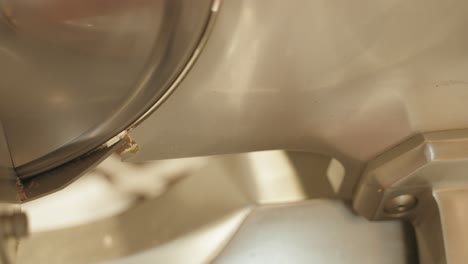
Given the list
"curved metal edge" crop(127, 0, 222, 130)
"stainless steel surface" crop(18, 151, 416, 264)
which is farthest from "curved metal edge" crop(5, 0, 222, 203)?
"stainless steel surface" crop(18, 151, 416, 264)

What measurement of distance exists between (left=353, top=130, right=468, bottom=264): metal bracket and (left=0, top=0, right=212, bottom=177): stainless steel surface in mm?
150

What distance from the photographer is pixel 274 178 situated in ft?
1.53

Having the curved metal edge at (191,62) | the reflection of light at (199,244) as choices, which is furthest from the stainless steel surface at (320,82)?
the reflection of light at (199,244)

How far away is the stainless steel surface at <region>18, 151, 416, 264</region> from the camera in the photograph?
0.44m

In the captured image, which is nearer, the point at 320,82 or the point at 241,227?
the point at 320,82

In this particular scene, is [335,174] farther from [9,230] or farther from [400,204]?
[9,230]

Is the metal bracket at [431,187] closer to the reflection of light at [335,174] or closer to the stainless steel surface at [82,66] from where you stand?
the reflection of light at [335,174]

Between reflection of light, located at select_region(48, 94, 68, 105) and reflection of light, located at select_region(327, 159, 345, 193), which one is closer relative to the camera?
reflection of light, located at select_region(48, 94, 68, 105)

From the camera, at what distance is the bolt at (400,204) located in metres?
0.39

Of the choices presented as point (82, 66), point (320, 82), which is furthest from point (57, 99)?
point (320, 82)

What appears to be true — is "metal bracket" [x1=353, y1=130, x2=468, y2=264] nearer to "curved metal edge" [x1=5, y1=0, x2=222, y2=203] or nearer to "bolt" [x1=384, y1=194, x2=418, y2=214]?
"bolt" [x1=384, y1=194, x2=418, y2=214]

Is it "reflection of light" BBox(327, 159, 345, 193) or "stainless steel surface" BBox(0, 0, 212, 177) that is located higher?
"stainless steel surface" BBox(0, 0, 212, 177)

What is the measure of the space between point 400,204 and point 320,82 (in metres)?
0.12

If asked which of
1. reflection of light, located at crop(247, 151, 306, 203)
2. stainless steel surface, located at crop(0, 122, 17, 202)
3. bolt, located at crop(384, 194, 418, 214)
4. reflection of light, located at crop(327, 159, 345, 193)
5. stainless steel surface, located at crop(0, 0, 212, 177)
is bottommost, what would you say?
bolt, located at crop(384, 194, 418, 214)
